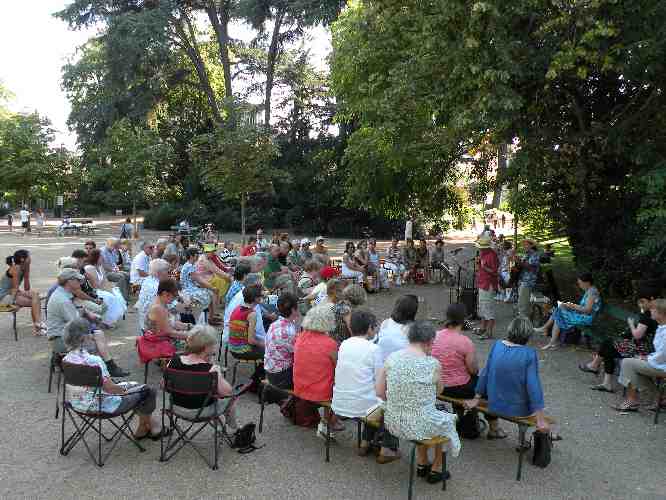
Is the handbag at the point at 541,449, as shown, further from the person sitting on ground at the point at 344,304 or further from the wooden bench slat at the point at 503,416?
the person sitting on ground at the point at 344,304

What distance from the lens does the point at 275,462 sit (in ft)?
17.1

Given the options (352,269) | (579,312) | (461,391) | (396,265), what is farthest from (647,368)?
(396,265)

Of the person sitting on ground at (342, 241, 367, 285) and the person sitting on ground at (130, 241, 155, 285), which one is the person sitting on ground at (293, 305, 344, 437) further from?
the person sitting on ground at (342, 241, 367, 285)

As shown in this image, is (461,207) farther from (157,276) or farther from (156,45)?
(156,45)

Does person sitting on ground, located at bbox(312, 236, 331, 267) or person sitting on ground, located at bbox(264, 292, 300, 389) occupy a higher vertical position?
person sitting on ground, located at bbox(312, 236, 331, 267)

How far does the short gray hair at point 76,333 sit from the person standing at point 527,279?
7738 millimetres

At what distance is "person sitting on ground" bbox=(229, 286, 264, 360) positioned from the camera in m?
6.68

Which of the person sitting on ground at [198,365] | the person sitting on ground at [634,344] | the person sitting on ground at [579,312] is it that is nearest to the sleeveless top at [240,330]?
the person sitting on ground at [198,365]

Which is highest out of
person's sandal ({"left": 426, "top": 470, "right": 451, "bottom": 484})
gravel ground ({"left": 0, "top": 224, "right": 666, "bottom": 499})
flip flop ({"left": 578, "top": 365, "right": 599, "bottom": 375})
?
flip flop ({"left": 578, "top": 365, "right": 599, "bottom": 375})

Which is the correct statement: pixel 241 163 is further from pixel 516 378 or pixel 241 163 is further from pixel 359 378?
pixel 516 378

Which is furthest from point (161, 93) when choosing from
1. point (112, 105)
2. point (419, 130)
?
point (419, 130)

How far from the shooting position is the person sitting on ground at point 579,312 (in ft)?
28.7

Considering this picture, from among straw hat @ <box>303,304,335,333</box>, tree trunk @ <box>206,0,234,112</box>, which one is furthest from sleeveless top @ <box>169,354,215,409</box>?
tree trunk @ <box>206,0,234,112</box>

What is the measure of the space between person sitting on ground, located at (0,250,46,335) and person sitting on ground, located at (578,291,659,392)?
323 inches
